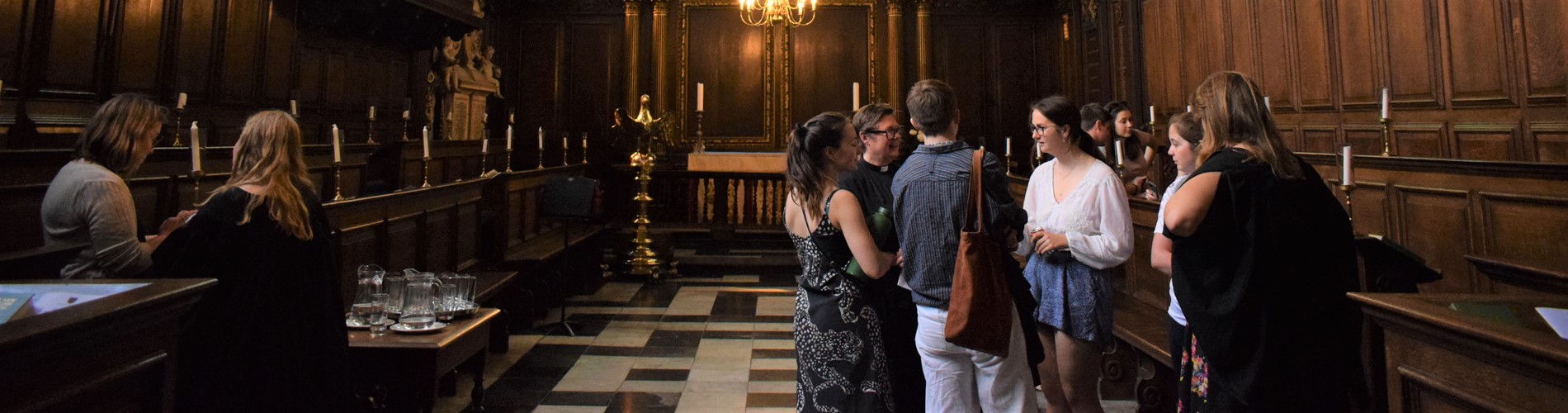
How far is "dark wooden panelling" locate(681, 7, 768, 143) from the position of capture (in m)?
10.5

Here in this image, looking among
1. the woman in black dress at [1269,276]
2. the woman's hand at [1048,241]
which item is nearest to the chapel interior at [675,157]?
the woman in black dress at [1269,276]

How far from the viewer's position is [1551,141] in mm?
3930

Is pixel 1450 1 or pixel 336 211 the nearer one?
pixel 336 211

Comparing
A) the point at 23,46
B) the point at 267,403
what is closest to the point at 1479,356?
the point at 267,403

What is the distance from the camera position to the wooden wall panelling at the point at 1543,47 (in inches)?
150

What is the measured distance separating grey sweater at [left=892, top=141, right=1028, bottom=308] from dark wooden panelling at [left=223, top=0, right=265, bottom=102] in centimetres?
670

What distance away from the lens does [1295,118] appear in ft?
18.6

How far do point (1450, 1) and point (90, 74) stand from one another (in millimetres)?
8744

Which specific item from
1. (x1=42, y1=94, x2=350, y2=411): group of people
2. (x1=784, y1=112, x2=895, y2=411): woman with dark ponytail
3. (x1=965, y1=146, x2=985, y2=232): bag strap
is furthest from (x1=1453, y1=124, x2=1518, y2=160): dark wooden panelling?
(x1=42, y1=94, x2=350, y2=411): group of people

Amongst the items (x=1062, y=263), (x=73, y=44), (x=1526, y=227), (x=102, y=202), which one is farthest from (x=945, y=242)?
(x=73, y=44)

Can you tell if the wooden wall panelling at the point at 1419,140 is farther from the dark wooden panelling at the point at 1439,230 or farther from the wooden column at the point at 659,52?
the wooden column at the point at 659,52

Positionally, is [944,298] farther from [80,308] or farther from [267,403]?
[267,403]

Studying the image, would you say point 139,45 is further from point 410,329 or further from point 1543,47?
point 1543,47

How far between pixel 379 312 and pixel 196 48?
5074 mm
